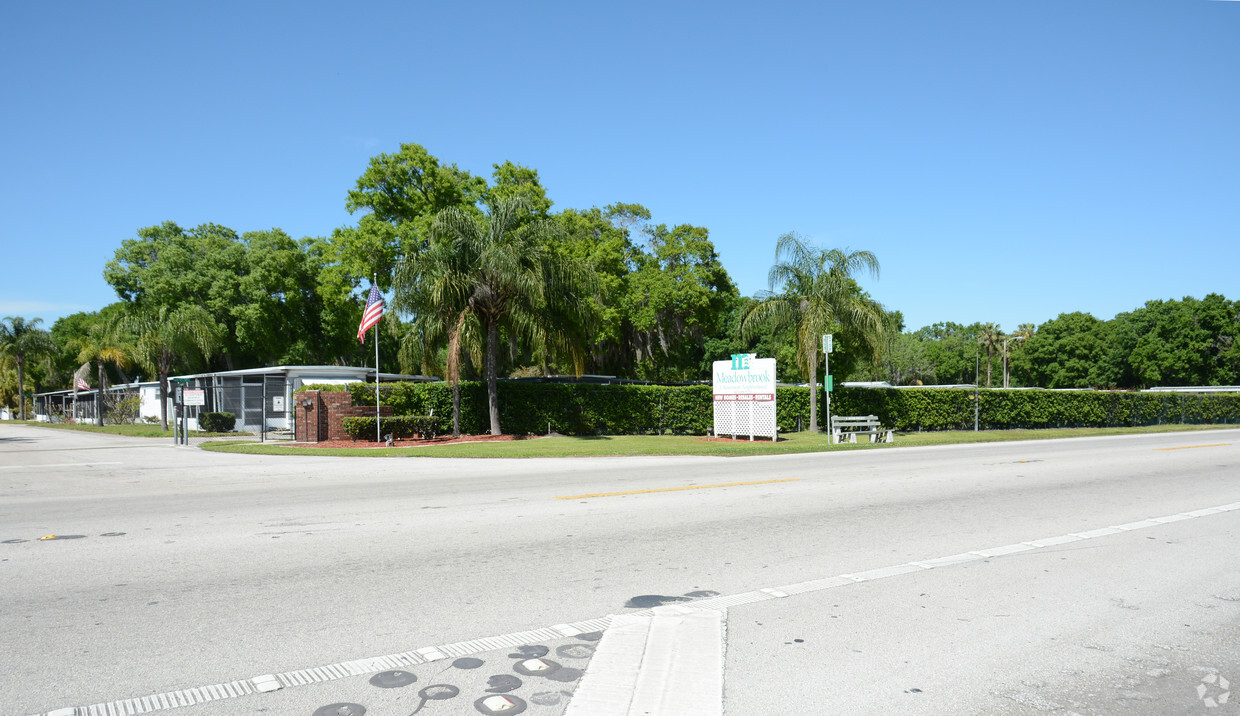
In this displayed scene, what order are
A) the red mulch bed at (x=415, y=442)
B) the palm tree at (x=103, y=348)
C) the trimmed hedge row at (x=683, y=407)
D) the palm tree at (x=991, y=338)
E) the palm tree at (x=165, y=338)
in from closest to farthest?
1. the red mulch bed at (x=415, y=442)
2. the trimmed hedge row at (x=683, y=407)
3. the palm tree at (x=165, y=338)
4. the palm tree at (x=103, y=348)
5. the palm tree at (x=991, y=338)

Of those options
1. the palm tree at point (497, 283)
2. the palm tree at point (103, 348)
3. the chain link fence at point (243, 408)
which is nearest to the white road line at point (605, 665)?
the palm tree at point (497, 283)

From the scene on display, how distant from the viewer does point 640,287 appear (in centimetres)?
4619

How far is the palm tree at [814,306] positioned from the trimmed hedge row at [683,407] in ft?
8.20

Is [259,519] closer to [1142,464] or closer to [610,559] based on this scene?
[610,559]

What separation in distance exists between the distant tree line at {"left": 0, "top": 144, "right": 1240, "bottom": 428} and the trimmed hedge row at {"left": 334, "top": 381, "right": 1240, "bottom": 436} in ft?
4.17

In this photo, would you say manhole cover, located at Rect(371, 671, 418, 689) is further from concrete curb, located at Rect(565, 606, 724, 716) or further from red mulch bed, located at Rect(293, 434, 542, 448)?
red mulch bed, located at Rect(293, 434, 542, 448)

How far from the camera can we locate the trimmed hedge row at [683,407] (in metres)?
27.6

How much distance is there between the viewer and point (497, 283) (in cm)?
2533

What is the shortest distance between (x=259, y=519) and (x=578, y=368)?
709 inches

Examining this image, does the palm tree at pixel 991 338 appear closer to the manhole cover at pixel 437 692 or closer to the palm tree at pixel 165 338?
the palm tree at pixel 165 338

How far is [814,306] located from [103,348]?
1877 inches

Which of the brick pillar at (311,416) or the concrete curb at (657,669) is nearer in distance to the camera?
the concrete curb at (657,669)

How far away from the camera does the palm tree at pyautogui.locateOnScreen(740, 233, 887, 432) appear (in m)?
29.3

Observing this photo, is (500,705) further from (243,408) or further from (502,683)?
(243,408)
